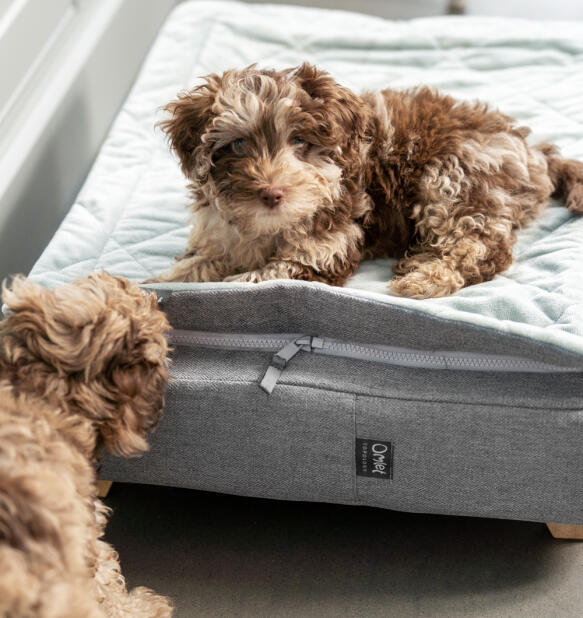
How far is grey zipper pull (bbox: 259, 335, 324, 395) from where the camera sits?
1.87 meters

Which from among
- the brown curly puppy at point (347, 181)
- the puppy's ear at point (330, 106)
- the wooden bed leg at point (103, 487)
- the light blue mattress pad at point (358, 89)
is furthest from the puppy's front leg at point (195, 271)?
the wooden bed leg at point (103, 487)

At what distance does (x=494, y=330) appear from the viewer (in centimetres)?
180

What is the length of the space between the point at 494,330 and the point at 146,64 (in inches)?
84.4

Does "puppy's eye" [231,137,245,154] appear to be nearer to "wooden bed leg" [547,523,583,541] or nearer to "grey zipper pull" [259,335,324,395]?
"grey zipper pull" [259,335,324,395]

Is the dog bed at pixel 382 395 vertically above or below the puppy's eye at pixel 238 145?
below

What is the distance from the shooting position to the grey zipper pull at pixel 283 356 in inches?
73.5

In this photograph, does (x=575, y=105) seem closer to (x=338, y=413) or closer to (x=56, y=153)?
(x=338, y=413)

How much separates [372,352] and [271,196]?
1.61 ft

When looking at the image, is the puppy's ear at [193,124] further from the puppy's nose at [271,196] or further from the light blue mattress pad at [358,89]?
the light blue mattress pad at [358,89]

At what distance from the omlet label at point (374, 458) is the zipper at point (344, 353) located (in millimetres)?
213

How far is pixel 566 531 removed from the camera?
81.4 inches

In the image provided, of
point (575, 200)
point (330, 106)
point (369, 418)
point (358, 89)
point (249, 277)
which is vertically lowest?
point (369, 418)

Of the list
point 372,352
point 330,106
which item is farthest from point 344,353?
point 330,106

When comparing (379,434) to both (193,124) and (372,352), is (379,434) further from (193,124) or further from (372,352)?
(193,124)
